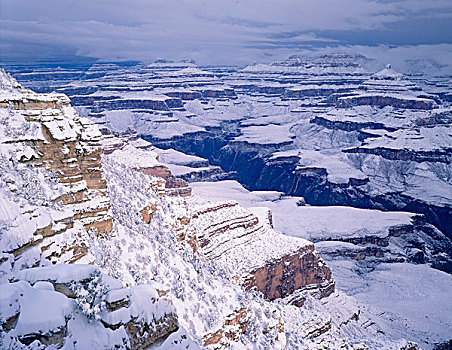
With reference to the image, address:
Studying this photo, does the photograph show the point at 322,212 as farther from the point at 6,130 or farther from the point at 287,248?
the point at 6,130

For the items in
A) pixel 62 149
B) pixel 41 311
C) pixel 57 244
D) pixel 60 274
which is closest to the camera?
pixel 41 311

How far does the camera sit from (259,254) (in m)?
56.5

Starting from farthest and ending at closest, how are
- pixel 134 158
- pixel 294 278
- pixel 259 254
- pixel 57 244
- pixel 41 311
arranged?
pixel 134 158
pixel 294 278
pixel 259 254
pixel 57 244
pixel 41 311

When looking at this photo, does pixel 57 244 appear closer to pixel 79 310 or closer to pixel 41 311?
pixel 79 310

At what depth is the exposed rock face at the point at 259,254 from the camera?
53.6 metres

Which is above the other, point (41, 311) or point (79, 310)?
point (41, 311)

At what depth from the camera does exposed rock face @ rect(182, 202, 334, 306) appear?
5362cm

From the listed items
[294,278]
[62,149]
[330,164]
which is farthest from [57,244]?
[330,164]

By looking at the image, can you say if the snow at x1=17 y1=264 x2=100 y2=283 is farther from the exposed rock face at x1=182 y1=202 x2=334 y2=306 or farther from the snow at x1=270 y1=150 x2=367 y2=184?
the snow at x1=270 y1=150 x2=367 y2=184

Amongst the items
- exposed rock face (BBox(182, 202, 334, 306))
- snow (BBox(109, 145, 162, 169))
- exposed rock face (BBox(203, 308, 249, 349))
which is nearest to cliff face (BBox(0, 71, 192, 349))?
exposed rock face (BBox(203, 308, 249, 349))

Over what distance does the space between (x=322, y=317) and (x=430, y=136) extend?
15506cm

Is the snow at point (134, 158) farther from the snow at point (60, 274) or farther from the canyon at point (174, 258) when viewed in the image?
the snow at point (60, 274)

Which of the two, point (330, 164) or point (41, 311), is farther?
point (330, 164)

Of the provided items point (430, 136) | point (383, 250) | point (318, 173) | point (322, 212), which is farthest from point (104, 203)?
point (430, 136)
